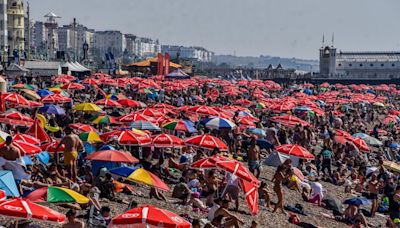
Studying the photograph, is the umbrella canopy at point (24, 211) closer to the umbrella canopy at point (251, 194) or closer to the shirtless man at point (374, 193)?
the umbrella canopy at point (251, 194)

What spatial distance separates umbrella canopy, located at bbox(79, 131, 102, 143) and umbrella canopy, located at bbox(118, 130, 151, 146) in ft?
1.73

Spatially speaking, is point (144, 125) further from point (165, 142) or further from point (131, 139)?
point (131, 139)

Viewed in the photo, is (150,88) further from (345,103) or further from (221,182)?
(221,182)

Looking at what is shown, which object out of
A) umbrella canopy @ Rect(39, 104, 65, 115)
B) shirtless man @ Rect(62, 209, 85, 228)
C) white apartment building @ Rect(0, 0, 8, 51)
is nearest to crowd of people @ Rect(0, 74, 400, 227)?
shirtless man @ Rect(62, 209, 85, 228)

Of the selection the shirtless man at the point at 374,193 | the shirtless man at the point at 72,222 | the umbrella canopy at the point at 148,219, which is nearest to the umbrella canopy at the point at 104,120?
the shirtless man at the point at 374,193

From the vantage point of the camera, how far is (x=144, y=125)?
64.5 ft

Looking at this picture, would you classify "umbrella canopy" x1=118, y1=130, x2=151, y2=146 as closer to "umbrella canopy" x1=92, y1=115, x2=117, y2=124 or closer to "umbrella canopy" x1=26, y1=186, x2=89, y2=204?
"umbrella canopy" x1=92, y1=115, x2=117, y2=124

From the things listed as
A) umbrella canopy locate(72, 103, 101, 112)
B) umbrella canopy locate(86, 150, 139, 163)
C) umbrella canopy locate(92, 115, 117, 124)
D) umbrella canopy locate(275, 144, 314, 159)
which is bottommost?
umbrella canopy locate(275, 144, 314, 159)

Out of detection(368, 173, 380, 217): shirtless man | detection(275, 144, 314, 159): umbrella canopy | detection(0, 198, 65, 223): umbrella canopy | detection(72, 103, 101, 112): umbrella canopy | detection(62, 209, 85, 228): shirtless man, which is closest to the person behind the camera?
detection(0, 198, 65, 223): umbrella canopy

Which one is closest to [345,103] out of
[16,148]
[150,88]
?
[150,88]

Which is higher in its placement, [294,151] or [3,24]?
[3,24]

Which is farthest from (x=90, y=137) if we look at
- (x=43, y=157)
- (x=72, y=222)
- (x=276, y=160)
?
(x=72, y=222)

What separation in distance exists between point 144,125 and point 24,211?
1073 centimetres

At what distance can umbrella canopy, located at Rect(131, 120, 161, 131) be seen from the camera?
19547 millimetres
